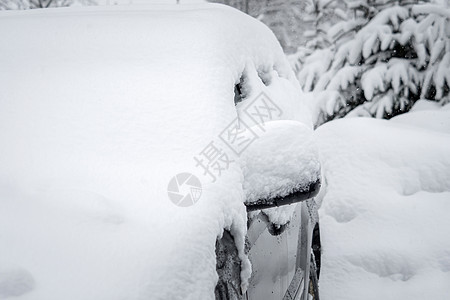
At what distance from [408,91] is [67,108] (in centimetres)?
482

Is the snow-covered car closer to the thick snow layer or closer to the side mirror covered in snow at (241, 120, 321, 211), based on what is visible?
the side mirror covered in snow at (241, 120, 321, 211)

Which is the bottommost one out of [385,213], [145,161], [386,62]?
[385,213]

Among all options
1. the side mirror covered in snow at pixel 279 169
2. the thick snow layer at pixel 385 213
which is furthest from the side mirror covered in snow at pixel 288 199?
the thick snow layer at pixel 385 213

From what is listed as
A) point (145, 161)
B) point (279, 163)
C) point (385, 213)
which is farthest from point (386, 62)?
point (145, 161)

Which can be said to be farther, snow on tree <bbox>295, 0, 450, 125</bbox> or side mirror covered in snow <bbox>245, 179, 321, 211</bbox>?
snow on tree <bbox>295, 0, 450, 125</bbox>

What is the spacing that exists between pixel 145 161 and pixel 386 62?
492cm

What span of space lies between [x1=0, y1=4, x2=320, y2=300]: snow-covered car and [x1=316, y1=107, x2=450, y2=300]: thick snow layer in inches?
42.5

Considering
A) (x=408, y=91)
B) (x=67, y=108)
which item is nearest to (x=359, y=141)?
(x=408, y=91)

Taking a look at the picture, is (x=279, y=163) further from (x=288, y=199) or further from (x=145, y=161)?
(x=145, y=161)

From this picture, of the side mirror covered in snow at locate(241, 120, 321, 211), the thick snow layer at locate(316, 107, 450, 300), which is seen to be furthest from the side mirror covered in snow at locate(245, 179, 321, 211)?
the thick snow layer at locate(316, 107, 450, 300)

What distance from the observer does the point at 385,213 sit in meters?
3.19

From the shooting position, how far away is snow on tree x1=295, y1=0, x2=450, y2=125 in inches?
194

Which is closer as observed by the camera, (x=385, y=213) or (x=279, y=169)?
(x=279, y=169)

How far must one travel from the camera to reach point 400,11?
16.9 feet
